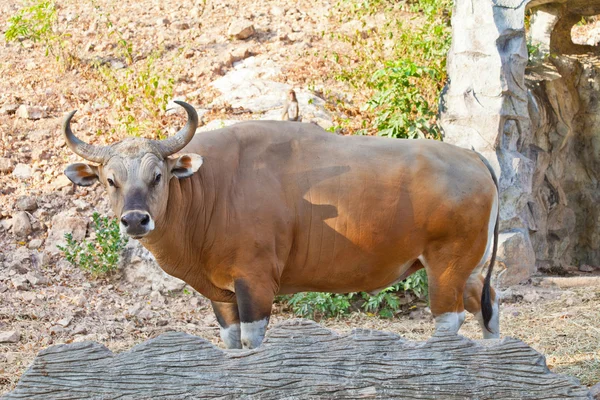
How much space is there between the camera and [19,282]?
27.3ft

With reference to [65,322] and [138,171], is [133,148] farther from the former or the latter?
[65,322]

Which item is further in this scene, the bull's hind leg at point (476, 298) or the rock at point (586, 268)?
the rock at point (586, 268)

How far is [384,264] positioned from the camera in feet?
20.0

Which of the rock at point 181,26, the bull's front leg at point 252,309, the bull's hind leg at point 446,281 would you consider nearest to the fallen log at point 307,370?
the bull's front leg at point 252,309

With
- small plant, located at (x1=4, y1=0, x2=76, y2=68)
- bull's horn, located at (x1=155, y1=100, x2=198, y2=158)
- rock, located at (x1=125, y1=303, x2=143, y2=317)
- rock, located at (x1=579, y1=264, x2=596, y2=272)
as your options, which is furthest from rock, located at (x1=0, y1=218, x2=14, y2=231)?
rock, located at (x1=579, y1=264, x2=596, y2=272)

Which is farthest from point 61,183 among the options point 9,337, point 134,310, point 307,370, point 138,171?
Answer: point 307,370

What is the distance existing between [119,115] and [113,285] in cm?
276

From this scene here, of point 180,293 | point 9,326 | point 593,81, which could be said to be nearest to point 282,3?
point 593,81

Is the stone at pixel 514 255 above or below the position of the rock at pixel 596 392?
below

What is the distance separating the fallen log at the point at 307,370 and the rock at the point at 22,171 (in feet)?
19.8

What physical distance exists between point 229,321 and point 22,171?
16.1 ft

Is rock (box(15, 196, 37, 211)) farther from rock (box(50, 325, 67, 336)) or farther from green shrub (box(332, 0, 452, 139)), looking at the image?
green shrub (box(332, 0, 452, 139))

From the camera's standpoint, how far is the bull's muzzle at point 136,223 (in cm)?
502

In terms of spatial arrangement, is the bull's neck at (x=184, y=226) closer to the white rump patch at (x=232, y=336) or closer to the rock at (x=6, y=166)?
the white rump patch at (x=232, y=336)
